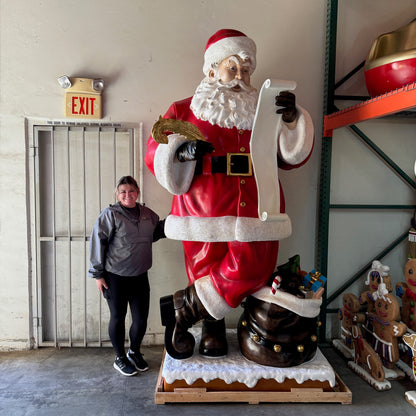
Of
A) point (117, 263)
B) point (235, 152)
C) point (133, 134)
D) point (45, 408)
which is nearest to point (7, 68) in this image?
point (133, 134)

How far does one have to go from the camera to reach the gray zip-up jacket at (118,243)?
7.73ft

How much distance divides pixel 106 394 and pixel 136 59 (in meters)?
2.32

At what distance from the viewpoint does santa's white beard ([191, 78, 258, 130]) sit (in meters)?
2.11

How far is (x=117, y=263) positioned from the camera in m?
2.38

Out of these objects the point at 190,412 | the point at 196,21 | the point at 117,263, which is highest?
the point at 196,21

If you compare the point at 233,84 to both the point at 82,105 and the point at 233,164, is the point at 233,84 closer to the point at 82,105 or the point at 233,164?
the point at 233,164

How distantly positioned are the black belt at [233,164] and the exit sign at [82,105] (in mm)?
1124

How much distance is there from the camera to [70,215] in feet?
9.20

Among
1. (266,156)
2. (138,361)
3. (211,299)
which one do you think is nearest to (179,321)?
(211,299)

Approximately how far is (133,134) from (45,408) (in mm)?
1885

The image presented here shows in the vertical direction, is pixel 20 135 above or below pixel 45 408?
above

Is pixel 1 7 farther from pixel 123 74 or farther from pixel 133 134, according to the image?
pixel 133 134

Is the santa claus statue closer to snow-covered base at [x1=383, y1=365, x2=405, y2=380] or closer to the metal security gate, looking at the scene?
the metal security gate

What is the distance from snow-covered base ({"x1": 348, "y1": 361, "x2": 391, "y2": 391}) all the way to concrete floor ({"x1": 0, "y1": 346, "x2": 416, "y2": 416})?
3cm
